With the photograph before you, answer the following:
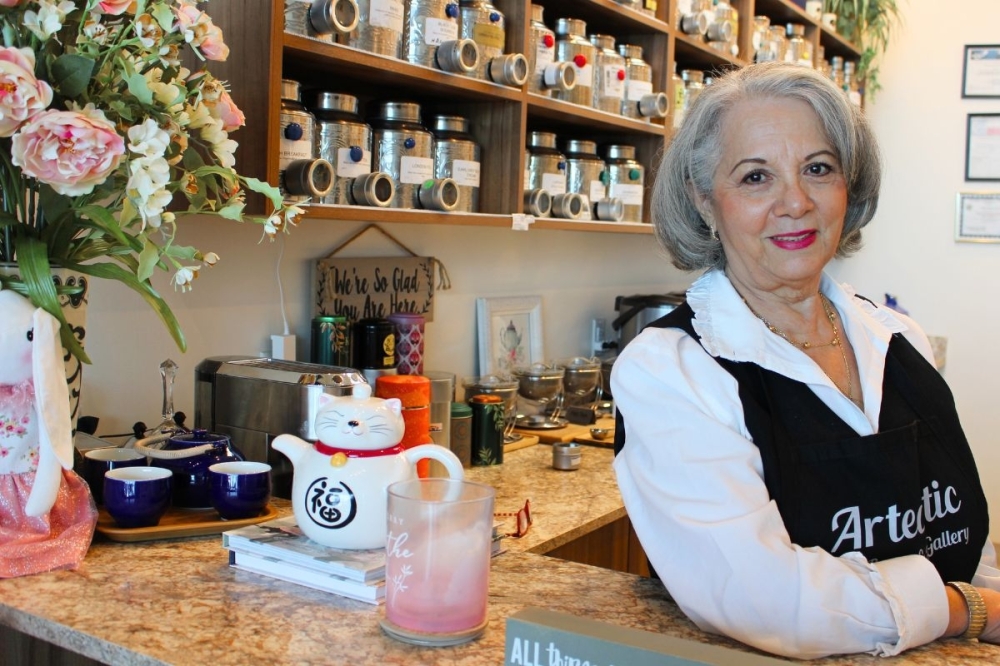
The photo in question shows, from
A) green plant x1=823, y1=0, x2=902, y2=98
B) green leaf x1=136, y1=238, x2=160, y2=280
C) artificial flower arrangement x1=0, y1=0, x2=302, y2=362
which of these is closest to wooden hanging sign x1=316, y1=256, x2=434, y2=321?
artificial flower arrangement x1=0, y1=0, x2=302, y2=362

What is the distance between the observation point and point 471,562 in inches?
45.6

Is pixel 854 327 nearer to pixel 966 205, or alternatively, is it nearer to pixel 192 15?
pixel 192 15

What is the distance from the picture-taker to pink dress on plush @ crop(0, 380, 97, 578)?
137 centimetres

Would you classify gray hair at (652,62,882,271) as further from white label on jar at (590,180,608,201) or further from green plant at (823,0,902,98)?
green plant at (823,0,902,98)

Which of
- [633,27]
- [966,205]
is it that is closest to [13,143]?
[633,27]

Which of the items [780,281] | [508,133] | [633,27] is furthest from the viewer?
[633,27]

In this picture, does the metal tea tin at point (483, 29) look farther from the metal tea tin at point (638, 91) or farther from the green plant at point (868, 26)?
the green plant at point (868, 26)

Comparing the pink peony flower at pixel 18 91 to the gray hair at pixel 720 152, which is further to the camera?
the gray hair at pixel 720 152

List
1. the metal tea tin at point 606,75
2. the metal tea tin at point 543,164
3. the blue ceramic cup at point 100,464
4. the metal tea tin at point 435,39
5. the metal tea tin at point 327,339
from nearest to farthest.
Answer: the blue ceramic cup at point 100,464, the metal tea tin at point 435,39, the metal tea tin at point 327,339, the metal tea tin at point 543,164, the metal tea tin at point 606,75

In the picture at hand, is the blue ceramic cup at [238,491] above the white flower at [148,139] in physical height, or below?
below

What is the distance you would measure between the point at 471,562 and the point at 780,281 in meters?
0.65

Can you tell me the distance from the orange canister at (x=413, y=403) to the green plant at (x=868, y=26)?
3087 millimetres

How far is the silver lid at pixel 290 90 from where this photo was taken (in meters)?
1.90

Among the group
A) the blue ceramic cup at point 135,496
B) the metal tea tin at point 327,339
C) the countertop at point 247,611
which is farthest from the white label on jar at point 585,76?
the blue ceramic cup at point 135,496
